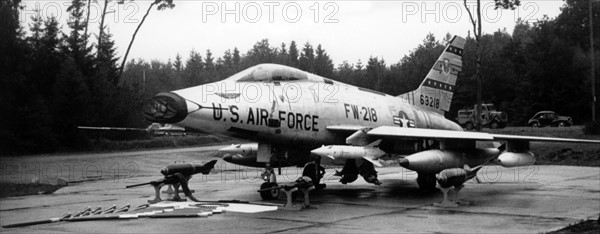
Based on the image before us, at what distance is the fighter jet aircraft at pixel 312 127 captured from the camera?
1394 centimetres

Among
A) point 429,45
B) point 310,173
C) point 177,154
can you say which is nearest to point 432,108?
point 310,173

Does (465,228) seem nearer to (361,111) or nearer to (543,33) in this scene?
(361,111)

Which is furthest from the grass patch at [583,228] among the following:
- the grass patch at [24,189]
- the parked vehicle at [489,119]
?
the parked vehicle at [489,119]

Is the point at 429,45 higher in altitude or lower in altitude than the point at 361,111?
higher

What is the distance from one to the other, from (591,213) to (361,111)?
658 centimetres

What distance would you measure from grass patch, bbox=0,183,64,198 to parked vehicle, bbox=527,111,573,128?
5321 centimetres

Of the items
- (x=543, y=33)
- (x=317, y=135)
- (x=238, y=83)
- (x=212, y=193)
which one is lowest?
(x=212, y=193)

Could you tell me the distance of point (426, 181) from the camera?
1767 cm

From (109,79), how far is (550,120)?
42405 millimetres

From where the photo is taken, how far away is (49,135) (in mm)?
32406

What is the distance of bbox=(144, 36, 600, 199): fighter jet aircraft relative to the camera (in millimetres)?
13938

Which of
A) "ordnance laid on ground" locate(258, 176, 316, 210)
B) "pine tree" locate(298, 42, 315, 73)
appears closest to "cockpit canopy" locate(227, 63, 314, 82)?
"ordnance laid on ground" locate(258, 176, 316, 210)

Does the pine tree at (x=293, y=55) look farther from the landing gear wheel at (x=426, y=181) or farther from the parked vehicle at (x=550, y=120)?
the landing gear wheel at (x=426, y=181)

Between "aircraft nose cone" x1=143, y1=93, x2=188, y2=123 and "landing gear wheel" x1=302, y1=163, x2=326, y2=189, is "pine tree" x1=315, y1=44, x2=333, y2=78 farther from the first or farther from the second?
"aircraft nose cone" x1=143, y1=93, x2=188, y2=123
